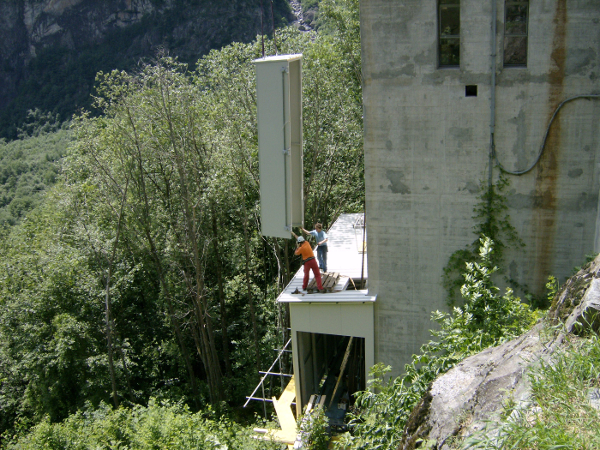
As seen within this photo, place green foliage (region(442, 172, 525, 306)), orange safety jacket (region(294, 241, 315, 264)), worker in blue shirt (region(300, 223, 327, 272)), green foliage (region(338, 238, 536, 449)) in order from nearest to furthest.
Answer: green foliage (region(338, 238, 536, 449)) → green foliage (region(442, 172, 525, 306)) → orange safety jacket (region(294, 241, 315, 264)) → worker in blue shirt (region(300, 223, 327, 272))

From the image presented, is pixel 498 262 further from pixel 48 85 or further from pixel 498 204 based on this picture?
pixel 48 85

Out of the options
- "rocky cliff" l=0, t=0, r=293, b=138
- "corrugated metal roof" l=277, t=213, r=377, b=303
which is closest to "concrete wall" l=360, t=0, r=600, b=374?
"corrugated metal roof" l=277, t=213, r=377, b=303

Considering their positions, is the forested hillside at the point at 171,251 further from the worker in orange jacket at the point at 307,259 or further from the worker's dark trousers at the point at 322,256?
the worker in orange jacket at the point at 307,259

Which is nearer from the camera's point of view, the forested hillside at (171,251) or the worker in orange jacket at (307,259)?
the worker in orange jacket at (307,259)

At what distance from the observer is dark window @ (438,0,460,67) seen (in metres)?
10.5

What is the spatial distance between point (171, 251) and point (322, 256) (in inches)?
412

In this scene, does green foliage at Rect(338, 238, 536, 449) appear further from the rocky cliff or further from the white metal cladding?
the rocky cliff

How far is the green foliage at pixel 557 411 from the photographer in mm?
3963

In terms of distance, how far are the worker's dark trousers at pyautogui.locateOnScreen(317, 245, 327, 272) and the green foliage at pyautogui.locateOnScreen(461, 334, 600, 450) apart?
8.00 metres

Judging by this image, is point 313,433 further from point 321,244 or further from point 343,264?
point 343,264

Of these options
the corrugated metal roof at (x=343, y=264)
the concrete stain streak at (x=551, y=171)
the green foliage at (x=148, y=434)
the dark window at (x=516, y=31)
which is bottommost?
the green foliage at (x=148, y=434)

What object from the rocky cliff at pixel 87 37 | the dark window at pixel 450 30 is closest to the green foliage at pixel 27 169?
the rocky cliff at pixel 87 37

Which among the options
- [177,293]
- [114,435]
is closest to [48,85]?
[177,293]

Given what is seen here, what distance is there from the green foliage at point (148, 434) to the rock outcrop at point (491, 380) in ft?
20.8
